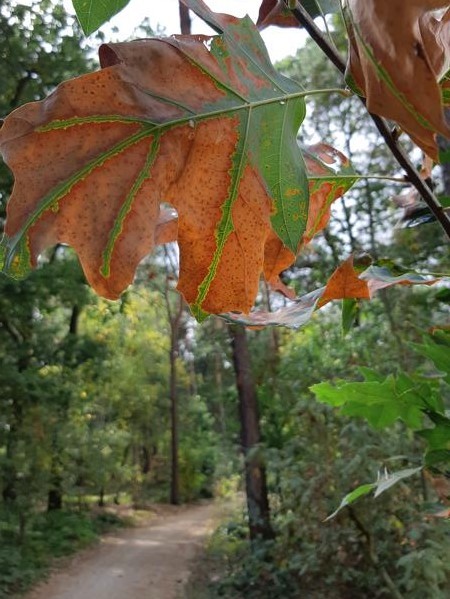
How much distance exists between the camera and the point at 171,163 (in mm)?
554

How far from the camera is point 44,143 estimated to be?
488mm

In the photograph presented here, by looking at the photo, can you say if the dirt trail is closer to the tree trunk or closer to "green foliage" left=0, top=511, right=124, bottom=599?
"green foliage" left=0, top=511, right=124, bottom=599

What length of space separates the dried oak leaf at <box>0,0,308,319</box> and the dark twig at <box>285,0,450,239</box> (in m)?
0.05

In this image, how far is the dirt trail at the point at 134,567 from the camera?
7758 millimetres

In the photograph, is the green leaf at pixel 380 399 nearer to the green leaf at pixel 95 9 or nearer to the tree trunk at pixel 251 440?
the green leaf at pixel 95 9

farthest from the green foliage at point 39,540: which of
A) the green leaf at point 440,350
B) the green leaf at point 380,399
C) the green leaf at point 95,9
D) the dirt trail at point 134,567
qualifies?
the green leaf at point 95,9

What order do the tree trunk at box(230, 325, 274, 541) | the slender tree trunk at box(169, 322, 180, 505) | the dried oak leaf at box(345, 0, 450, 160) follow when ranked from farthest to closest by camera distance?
1. the slender tree trunk at box(169, 322, 180, 505)
2. the tree trunk at box(230, 325, 274, 541)
3. the dried oak leaf at box(345, 0, 450, 160)

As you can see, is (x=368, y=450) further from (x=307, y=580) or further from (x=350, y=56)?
(x=350, y=56)

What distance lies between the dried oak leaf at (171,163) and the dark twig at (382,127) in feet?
0.15

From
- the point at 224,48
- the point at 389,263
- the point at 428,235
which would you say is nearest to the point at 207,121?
the point at 224,48

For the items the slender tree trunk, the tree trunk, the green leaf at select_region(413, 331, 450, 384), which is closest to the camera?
the green leaf at select_region(413, 331, 450, 384)

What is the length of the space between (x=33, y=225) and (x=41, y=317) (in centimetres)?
1122

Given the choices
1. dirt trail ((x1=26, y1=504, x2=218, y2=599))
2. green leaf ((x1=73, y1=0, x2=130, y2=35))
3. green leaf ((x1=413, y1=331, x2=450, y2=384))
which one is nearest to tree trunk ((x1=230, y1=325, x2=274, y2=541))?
dirt trail ((x1=26, y1=504, x2=218, y2=599))

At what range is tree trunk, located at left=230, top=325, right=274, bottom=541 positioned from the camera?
7.97 metres
